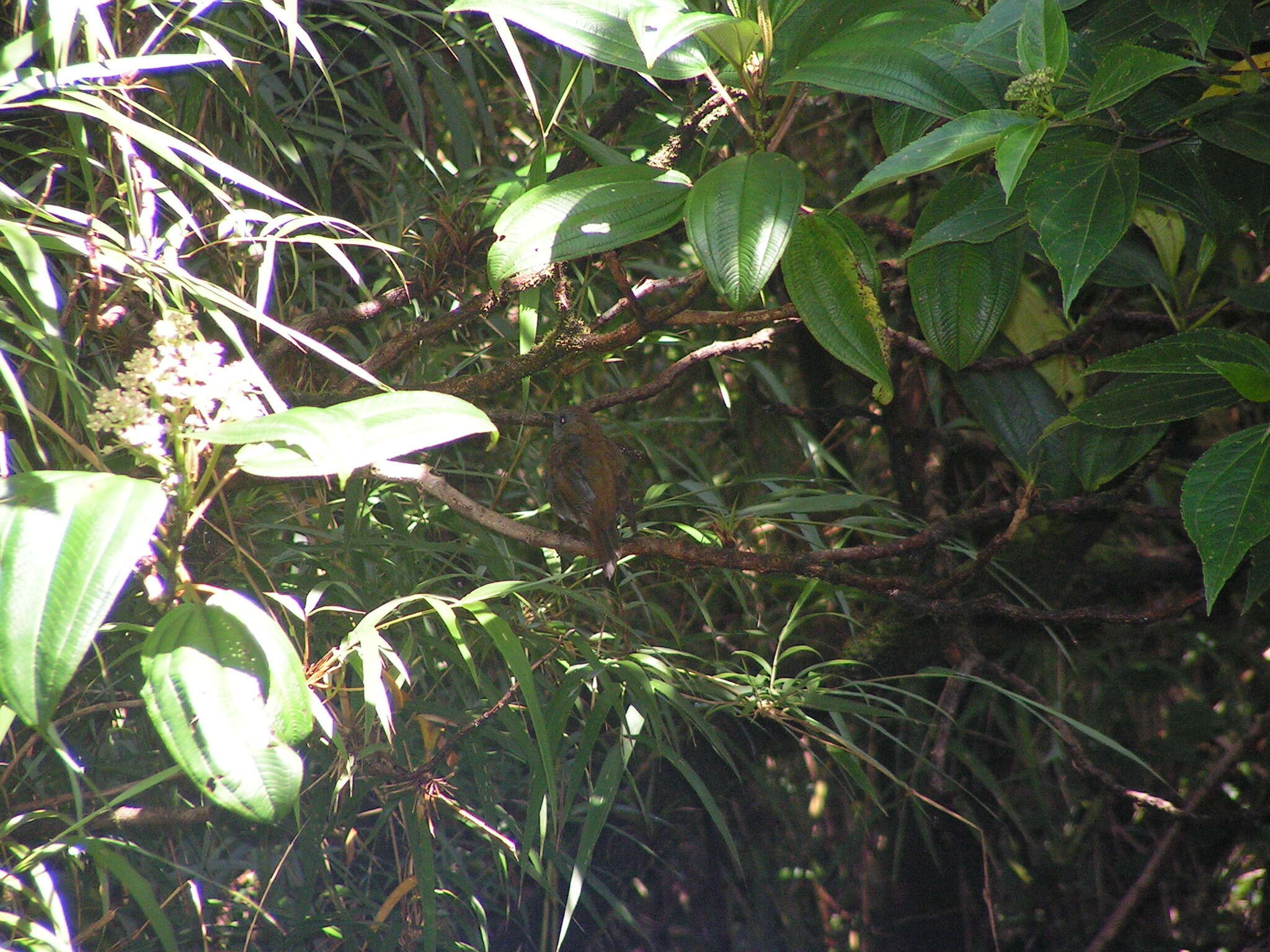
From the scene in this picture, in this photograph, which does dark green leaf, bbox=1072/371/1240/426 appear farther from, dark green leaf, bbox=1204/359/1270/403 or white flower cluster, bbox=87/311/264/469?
white flower cluster, bbox=87/311/264/469

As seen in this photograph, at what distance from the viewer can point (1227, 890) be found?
2043mm

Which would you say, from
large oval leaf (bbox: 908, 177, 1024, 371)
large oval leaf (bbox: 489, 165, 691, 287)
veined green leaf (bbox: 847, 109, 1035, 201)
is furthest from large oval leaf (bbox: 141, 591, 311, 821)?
large oval leaf (bbox: 908, 177, 1024, 371)

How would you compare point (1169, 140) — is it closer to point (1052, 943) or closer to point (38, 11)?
point (38, 11)

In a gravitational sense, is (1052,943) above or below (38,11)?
below

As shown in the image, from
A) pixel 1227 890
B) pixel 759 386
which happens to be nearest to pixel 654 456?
pixel 759 386

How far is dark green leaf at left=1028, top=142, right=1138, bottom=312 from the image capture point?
2.24 ft

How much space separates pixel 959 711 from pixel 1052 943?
57cm

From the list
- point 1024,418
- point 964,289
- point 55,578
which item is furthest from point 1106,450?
point 55,578

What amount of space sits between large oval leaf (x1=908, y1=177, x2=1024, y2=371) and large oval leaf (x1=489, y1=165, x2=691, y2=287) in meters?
0.29

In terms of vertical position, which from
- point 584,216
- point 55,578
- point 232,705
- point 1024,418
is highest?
point 584,216

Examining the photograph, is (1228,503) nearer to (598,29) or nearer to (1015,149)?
(1015,149)

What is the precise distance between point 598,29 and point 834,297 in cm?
32

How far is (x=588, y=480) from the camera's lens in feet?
4.74

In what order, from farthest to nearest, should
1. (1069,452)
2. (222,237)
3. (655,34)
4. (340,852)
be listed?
(340,852) < (1069,452) < (222,237) < (655,34)
